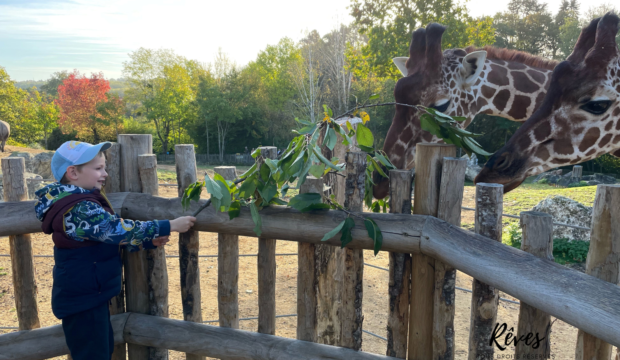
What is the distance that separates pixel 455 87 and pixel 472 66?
224 millimetres

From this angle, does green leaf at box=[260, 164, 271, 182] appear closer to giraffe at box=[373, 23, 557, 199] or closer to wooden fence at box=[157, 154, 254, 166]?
giraffe at box=[373, 23, 557, 199]


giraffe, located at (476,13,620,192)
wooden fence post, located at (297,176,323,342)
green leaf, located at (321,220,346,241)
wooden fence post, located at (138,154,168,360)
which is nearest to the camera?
green leaf, located at (321,220,346,241)

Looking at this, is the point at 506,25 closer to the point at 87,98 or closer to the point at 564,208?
the point at 564,208

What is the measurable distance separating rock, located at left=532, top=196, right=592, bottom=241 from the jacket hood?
22.5 ft

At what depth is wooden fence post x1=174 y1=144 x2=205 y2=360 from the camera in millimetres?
2449

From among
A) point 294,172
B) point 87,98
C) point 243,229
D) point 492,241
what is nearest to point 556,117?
point 492,241

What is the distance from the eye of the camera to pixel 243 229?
2.28 metres

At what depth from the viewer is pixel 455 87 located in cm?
372

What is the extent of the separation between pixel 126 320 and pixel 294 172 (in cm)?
150

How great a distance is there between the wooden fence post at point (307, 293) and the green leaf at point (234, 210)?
40 cm

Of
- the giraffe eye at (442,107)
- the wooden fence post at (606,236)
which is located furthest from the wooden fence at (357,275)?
the giraffe eye at (442,107)

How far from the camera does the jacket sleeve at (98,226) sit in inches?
77.3

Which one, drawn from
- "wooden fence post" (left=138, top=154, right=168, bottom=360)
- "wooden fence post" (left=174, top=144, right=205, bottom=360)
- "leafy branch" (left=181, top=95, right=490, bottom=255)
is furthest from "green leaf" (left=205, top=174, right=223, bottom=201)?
"wooden fence post" (left=138, top=154, right=168, bottom=360)

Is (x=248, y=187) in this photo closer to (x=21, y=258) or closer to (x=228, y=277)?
(x=228, y=277)
